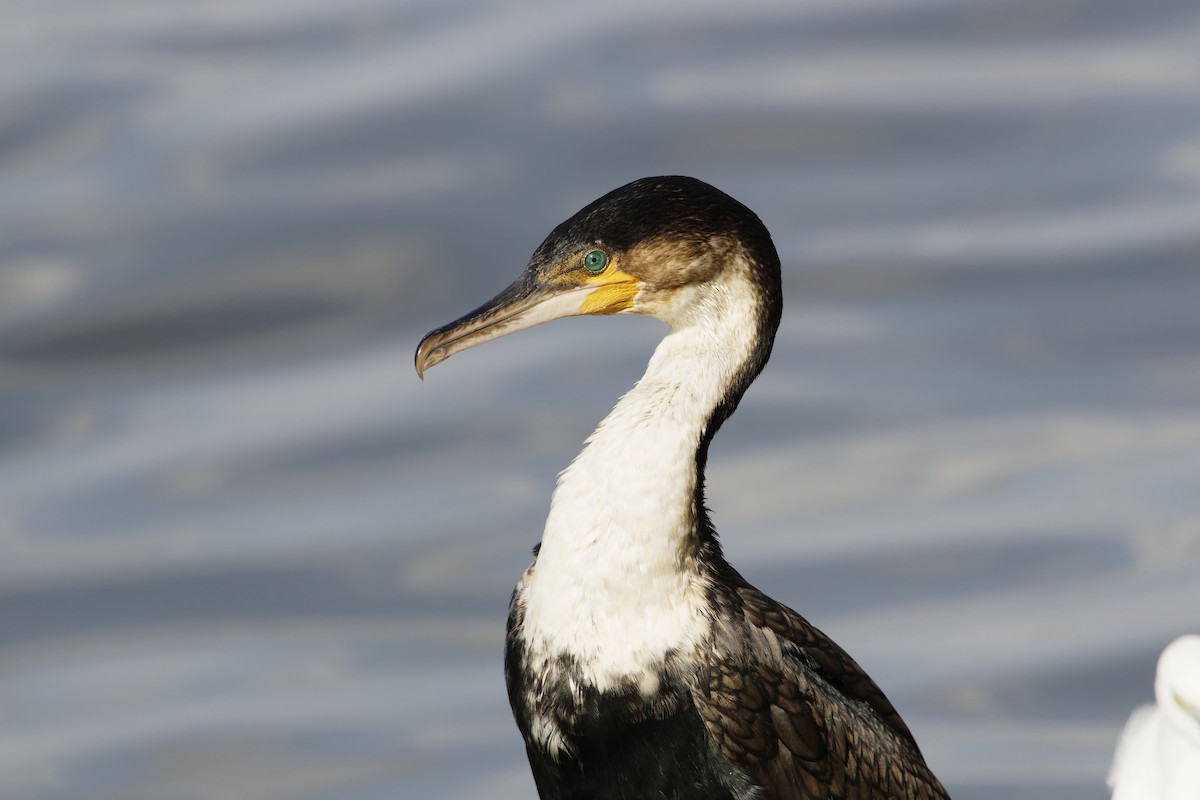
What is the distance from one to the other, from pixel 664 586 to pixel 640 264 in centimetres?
68

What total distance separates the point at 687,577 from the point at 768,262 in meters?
0.69

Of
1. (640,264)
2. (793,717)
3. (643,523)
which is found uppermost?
(640,264)

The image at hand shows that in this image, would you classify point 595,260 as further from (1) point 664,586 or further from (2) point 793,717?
(2) point 793,717

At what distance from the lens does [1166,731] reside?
4.41 meters

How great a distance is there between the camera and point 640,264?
5191 mm

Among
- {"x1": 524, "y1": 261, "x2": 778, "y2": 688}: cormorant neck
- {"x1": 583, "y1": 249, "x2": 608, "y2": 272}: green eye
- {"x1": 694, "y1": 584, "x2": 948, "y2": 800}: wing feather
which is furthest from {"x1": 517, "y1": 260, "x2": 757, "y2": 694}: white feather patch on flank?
{"x1": 583, "y1": 249, "x2": 608, "y2": 272}: green eye

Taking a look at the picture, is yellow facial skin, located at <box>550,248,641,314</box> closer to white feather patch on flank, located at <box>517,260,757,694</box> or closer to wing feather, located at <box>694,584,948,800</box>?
white feather patch on flank, located at <box>517,260,757,694</box>

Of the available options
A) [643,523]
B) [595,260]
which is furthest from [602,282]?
[643,523]

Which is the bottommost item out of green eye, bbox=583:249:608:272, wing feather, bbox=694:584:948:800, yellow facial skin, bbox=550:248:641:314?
wing feather, bbox=694:584:948:800

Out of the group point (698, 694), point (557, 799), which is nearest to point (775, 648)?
point (698, 694)

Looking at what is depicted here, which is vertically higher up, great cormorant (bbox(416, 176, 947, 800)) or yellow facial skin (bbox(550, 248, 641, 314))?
yellow facial skin (bbox(550, 248, 641, 314))

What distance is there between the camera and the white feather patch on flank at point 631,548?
5.07 meters

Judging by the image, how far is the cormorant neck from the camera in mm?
5074

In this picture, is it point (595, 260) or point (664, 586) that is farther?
point (595, 260)
